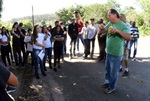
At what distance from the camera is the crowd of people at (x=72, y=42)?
5.95 metres

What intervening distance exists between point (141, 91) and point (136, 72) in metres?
2.11

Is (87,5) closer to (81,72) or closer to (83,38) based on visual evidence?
(83,38)

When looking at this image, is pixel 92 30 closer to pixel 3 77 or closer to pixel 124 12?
pixel 3 77

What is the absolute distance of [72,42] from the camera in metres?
11.4

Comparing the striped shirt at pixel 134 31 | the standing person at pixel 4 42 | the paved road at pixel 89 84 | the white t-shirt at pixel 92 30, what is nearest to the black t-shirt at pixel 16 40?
the standing person at pixel 4 42

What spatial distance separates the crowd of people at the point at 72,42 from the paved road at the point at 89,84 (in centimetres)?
35

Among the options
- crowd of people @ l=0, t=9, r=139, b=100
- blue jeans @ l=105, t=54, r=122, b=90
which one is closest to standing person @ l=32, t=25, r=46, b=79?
crowd of people @ l=0, t=9, r=139, b=100

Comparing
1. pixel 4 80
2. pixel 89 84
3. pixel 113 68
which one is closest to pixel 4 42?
pixel 89 84

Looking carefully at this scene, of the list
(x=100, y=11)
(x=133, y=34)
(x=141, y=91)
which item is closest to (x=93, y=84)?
(x=141, y=91)

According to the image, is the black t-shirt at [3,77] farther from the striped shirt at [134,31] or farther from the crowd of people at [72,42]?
the striped shirt at [134,31]

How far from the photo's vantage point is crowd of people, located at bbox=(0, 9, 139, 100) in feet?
19.5

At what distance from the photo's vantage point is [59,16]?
76688 mm

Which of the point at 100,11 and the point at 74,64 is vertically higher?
the point at 100,11

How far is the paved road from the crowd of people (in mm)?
352
